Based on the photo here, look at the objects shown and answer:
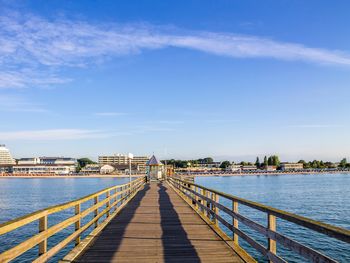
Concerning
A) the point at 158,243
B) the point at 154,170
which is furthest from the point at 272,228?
the point at 154,170

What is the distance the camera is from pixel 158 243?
27.2 feet

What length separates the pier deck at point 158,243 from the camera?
6.91m

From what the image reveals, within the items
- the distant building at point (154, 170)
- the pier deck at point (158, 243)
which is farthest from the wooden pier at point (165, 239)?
the distant building at point (154, 170)

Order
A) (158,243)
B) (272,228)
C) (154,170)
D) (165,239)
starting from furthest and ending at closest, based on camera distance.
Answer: (154,170) < (165,239) < (158,243) < (272,228)

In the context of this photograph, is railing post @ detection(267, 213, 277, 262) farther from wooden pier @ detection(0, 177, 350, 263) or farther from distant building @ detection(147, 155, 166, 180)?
distant building @ detection(147, 155, 166, 180)

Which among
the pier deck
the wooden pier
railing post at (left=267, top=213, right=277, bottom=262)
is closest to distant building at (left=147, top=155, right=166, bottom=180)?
the pier deck

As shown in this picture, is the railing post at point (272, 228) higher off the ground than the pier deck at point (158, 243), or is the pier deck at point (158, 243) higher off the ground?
the railing post at point (272, 228)

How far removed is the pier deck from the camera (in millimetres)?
6910

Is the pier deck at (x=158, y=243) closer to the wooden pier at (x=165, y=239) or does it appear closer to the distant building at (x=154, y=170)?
the wooden pier at (x=165, y=239)

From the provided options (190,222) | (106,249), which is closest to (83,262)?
(106,249)

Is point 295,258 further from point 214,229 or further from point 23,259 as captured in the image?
point 23,259

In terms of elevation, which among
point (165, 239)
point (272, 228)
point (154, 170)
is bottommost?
point (165, 239)

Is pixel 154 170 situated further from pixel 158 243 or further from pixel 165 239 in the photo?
pixel 158 243

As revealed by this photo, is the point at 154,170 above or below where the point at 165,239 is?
above
